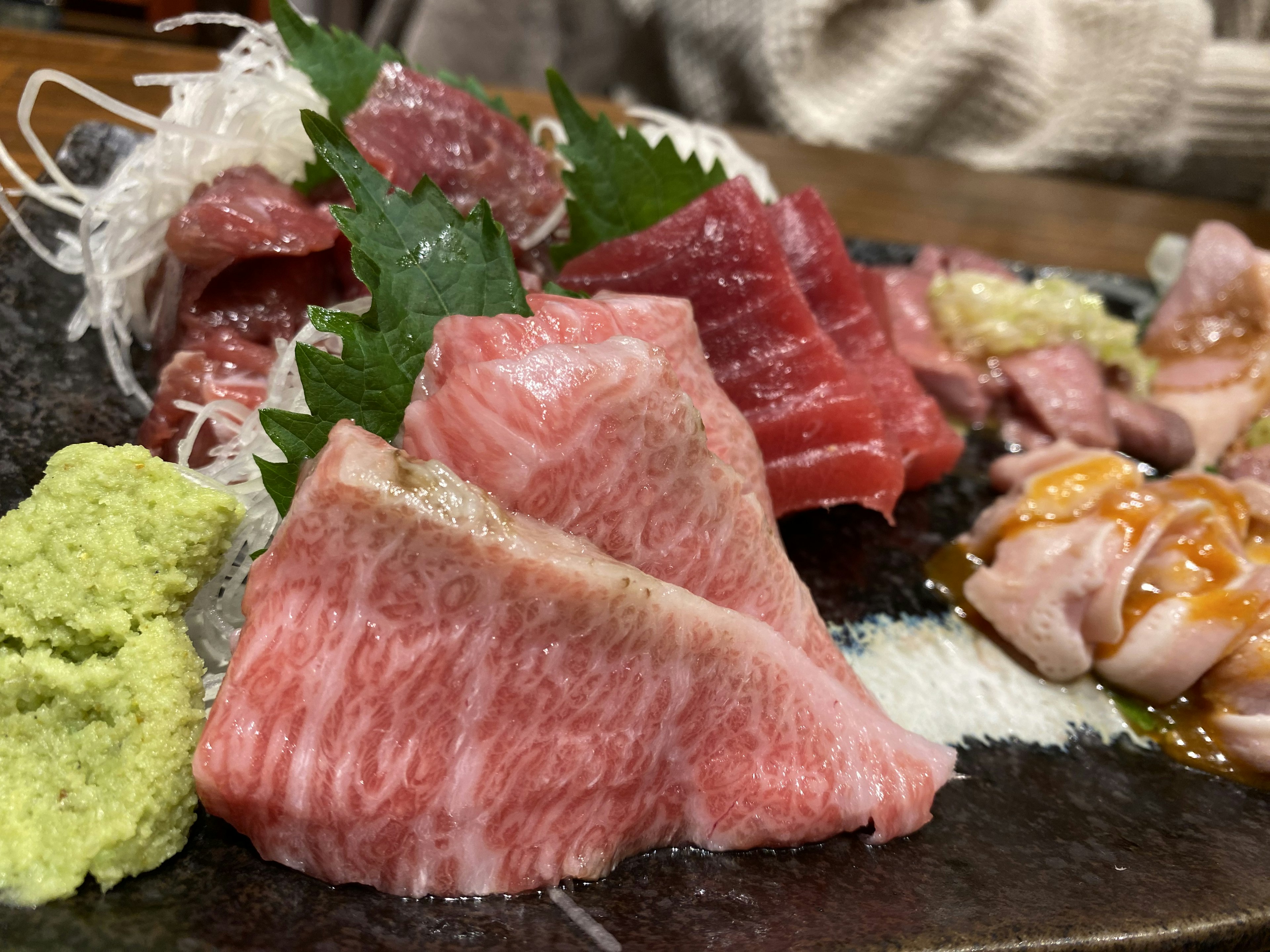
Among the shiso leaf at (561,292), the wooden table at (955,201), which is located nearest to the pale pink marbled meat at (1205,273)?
the wooden table at (955,201)

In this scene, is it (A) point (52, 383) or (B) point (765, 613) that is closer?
(B) point (765, 613)

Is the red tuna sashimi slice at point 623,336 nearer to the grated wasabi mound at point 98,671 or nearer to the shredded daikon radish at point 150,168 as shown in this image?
the grated wasabi mound at point 98,671

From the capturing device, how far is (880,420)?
107 inches

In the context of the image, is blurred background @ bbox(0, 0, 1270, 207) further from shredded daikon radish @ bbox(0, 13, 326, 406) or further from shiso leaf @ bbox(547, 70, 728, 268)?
shiso leaf @ bbox(547, 70, 728, 268)

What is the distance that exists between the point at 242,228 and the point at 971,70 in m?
5.02

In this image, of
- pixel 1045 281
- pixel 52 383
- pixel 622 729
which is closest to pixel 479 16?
pixel 1045 281

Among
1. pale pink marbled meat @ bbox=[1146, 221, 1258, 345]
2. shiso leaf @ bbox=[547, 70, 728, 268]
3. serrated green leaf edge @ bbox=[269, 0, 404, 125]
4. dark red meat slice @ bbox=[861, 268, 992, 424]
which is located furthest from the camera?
pale pink marbled meat @ bbox=[1146, 221, 1258, 345]

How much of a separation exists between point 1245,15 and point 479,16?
5.47 metres

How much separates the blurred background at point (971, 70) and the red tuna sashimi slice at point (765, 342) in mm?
3630

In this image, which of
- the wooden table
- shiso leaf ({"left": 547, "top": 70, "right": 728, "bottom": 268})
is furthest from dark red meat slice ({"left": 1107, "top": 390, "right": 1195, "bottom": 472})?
shiso leaf ({"left": 547, "top": 70, "right": 728, "bottom": 268})

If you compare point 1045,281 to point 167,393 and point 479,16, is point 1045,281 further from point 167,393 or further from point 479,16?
point 479,16

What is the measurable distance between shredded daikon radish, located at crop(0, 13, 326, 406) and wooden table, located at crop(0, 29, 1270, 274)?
4.05 feet

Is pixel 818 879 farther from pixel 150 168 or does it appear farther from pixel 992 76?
pixel 992 76

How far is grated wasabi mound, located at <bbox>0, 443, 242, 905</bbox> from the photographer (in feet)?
4.84
